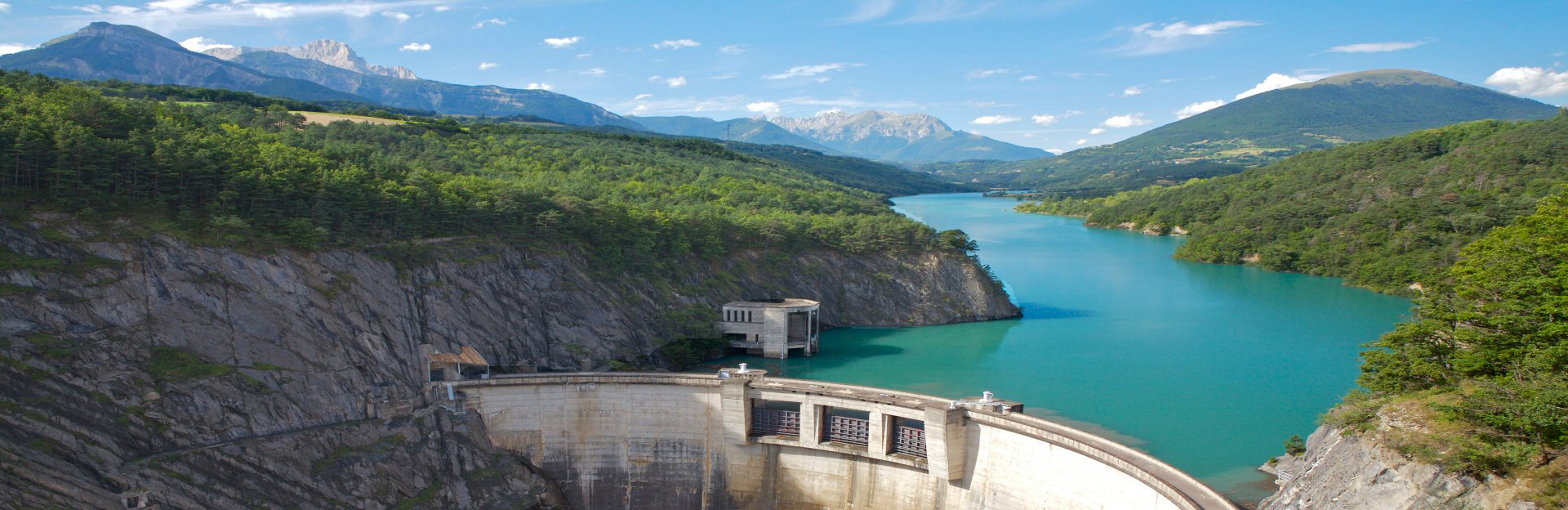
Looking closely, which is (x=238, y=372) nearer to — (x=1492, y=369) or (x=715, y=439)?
(x=715, y=439)

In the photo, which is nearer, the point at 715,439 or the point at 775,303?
the point at 715,439

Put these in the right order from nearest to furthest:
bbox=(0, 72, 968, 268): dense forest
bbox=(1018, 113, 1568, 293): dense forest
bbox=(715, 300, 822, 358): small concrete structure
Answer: bbox=(0, 72, 968, 268): dense forest, bbox=(715, 300, 822, 358): small concrete structure, bbox=(1018, 113, 1568, 293): dense forest

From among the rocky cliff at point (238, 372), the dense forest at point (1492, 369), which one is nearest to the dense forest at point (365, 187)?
the rocky cliff at point (238, 372)

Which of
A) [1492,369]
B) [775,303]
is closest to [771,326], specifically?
[775,303]

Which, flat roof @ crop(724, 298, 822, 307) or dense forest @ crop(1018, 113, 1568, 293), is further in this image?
dense forest @ crop(1018, 113, 1568, 293)

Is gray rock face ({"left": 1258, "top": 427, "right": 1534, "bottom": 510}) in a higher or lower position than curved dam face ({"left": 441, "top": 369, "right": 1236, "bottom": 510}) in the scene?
higher

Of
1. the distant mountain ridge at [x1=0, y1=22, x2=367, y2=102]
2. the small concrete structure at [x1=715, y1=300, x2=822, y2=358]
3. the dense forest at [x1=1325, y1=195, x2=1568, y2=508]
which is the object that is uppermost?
the distant mountain ridge at [x1=0, y1=22, x2=367, y2=102]

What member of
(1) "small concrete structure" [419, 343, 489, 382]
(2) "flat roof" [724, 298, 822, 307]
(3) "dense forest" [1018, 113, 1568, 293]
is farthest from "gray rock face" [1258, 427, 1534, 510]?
(3) "dense forest" [1018, 113, 1568, 293]

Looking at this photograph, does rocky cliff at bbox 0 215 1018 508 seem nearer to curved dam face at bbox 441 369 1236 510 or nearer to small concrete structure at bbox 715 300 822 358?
curved dam face at bbox 441 369 1236 510
